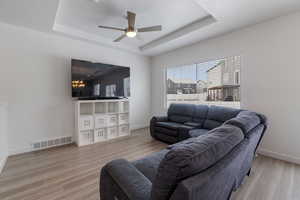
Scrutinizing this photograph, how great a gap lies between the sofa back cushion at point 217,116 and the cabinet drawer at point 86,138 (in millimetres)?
2841

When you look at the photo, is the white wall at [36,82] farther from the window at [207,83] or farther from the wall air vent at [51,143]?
the window at [207,83]

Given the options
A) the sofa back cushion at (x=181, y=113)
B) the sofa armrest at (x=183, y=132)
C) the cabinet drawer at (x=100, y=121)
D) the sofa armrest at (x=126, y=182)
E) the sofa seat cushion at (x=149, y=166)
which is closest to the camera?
the sofa armrest at (x=126, y=182)

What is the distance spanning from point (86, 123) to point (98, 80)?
116cm

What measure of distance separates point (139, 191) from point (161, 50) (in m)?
4.36

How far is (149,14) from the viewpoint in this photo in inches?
113

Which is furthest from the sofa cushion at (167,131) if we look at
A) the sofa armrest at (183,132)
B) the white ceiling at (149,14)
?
the white ceiling at (149,14)

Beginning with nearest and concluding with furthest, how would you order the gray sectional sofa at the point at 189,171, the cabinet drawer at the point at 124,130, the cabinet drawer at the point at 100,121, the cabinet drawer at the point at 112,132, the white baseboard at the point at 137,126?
the gray sectional sofa at the point at 189,171 → the cabinet drawer at the point at 100,121 → the cabinet drawer at the point at 112,132 → the cabinet drawer at the point at 124,130 → the white baseboard at the point at 137,126

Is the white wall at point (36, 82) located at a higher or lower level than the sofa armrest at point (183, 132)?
higher

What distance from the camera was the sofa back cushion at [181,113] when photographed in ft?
12.4

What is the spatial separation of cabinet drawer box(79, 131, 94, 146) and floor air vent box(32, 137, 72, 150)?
1.24 ft

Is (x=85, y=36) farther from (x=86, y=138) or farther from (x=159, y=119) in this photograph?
(x=159, y=119)

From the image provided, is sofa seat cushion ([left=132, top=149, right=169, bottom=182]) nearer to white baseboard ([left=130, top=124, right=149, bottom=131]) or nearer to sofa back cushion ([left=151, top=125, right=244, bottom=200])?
sofa back cushion ([left=151, top=125, right=244, bottom=200])

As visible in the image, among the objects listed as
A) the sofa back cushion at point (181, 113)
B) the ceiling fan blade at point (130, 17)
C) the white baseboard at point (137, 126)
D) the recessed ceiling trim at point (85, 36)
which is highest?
the recessed ceiling trim at point (85, 36)

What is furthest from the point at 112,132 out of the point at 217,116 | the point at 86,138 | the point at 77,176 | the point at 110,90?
the point at 217,116
